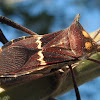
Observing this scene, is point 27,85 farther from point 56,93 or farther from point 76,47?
point 76,47

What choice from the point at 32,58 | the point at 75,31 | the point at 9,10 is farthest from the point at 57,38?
the point at 9,10

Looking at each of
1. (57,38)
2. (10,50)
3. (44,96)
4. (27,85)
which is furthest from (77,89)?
(10,50)

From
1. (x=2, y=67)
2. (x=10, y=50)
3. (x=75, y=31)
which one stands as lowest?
(x=2, y=67)

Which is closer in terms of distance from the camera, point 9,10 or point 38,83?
point 38,83

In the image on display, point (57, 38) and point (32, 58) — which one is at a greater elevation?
point (57, 38)

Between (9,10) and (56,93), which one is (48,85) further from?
(9,10)

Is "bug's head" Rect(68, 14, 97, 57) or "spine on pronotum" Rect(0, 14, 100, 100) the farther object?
"bug's head" Rect(68, 14, 97, 57)

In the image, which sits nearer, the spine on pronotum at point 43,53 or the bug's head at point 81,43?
the spine on pronotum at point 43,53

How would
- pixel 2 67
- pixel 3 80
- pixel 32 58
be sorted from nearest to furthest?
pixel 3 80, pixel 2 67, pixel 32 58

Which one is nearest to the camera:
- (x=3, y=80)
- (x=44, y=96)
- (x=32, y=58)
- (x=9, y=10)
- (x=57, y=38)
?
(x=44, y=96)
